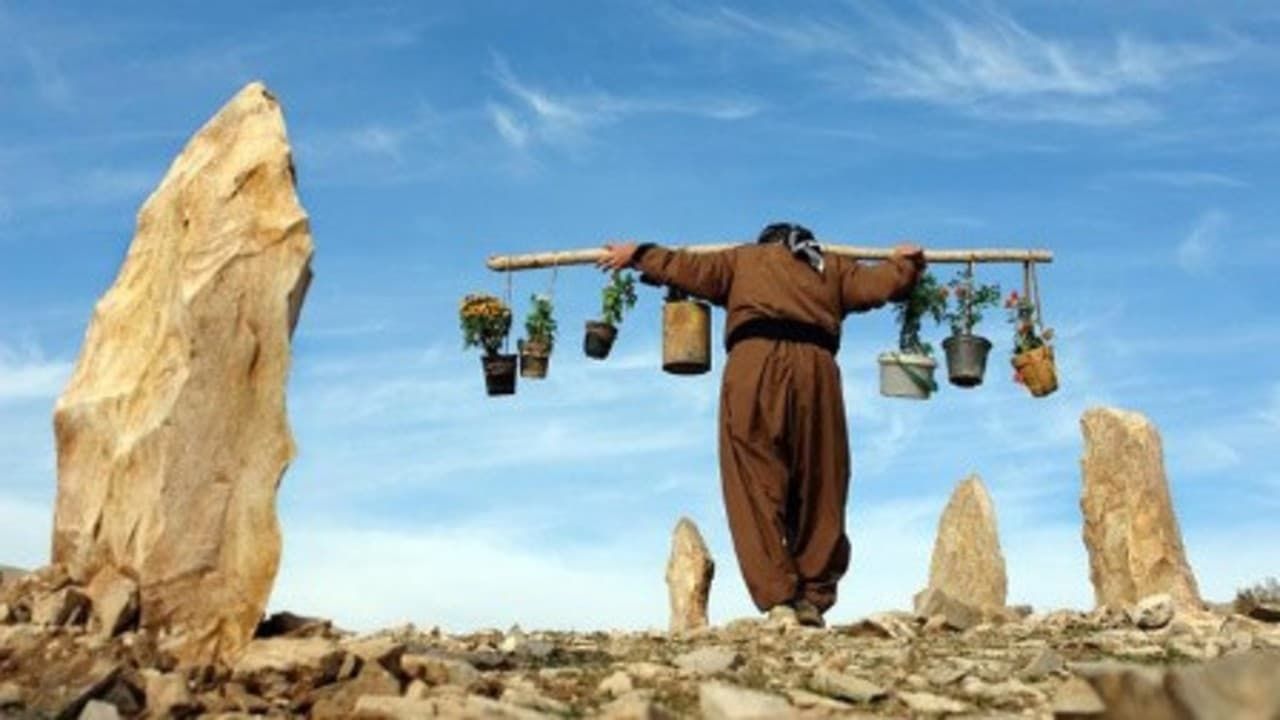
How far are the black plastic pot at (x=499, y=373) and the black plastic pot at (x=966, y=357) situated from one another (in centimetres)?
323

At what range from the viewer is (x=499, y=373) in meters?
14.5

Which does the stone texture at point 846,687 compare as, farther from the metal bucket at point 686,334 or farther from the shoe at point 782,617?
the metal bucket at point 686,334

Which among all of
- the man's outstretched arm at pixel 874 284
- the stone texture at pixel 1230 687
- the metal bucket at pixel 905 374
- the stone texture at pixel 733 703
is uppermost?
the man's outstretched arm at pixel 874 284

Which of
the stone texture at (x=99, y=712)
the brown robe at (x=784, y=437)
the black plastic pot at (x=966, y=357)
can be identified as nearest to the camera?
the stone texture at (x=99, y=712)

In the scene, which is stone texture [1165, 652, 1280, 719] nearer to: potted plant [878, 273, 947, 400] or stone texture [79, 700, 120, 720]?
stone texture [79, 700, 120, 720]

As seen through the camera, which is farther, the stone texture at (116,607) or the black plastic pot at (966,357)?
the black plastic pot at (966,357)

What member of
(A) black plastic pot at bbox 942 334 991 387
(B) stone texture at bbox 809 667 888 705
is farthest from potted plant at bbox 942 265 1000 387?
(B) stone texture at bbox 809 667 888 705

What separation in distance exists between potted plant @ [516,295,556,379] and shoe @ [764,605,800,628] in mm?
3226

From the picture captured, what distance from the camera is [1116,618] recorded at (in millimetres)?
12133

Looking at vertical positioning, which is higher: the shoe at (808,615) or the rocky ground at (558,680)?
the shoe at (808,615)

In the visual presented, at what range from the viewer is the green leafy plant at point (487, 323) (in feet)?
47.6

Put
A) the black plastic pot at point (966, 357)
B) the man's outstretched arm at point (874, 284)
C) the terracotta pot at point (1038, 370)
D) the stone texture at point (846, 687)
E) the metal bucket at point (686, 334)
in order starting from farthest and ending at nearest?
the terracotta pot at point (1038, 370) < the black plastic pot at point (966, 357) < the metal bucket at point (686, 334) < the man's outstretched arm at point (874, 284) < the stone texture at point (846, 687)

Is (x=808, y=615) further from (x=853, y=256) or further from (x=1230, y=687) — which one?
(x=1230, y=687)

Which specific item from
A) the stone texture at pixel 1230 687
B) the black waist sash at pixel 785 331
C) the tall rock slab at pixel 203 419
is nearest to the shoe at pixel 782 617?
the black waist sash at pixel 785 331
